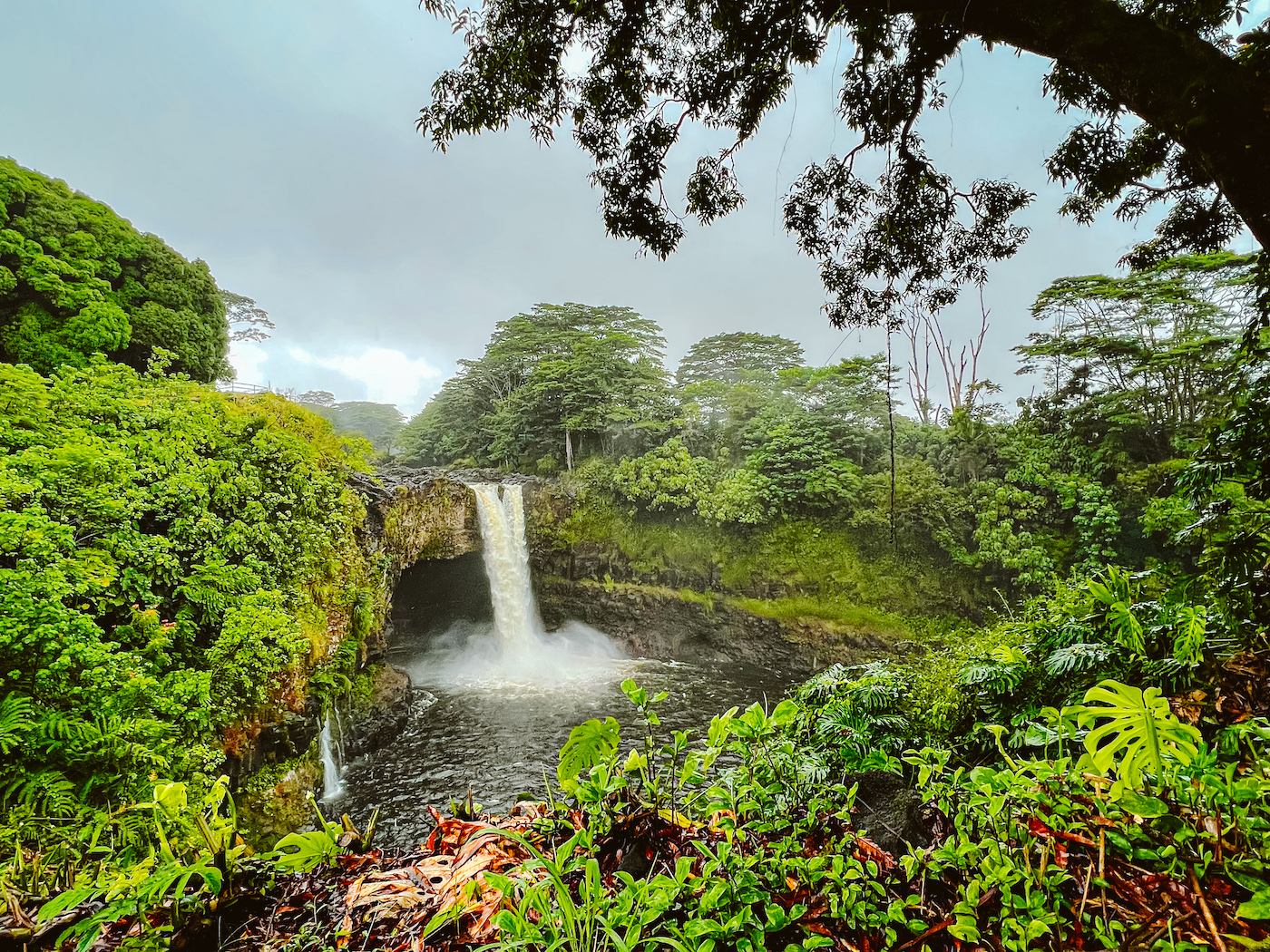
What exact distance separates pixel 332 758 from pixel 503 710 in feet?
10.3

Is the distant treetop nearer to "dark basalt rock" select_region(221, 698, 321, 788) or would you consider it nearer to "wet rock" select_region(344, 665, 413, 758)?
"wet rock" select_region(344, 665, 413, 758)

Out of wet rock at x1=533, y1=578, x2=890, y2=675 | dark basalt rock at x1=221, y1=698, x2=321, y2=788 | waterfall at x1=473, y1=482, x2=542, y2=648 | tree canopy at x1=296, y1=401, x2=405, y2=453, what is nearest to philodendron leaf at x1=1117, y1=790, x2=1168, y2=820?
dark basalt rock at x1=221, y1=698, x2=321, y2=788

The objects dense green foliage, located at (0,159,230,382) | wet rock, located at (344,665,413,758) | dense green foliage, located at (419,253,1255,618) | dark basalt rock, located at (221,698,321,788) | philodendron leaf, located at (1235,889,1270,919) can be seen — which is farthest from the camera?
dense green foliage, located at (419,253,1255,618)

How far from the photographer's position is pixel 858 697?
2875 mm

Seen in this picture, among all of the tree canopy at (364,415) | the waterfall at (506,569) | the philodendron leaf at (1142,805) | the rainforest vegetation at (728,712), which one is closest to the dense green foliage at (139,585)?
the rainforest vegetation at (728,712)

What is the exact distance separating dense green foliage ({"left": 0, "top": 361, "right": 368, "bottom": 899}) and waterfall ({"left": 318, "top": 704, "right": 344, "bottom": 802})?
113 centimetres

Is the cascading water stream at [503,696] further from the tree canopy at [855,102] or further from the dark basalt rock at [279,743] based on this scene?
the tree canopy at [855,102]

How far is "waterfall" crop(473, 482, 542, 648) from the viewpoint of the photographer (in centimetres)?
1331

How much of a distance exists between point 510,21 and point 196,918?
14.8 ft

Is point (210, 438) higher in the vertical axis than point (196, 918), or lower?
higher

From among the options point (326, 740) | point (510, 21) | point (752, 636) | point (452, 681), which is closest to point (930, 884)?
point (510, 21)

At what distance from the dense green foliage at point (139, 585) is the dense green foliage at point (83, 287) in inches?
131

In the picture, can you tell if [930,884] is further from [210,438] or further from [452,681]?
[452,681]

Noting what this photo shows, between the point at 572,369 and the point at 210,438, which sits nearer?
the point at 210,438
